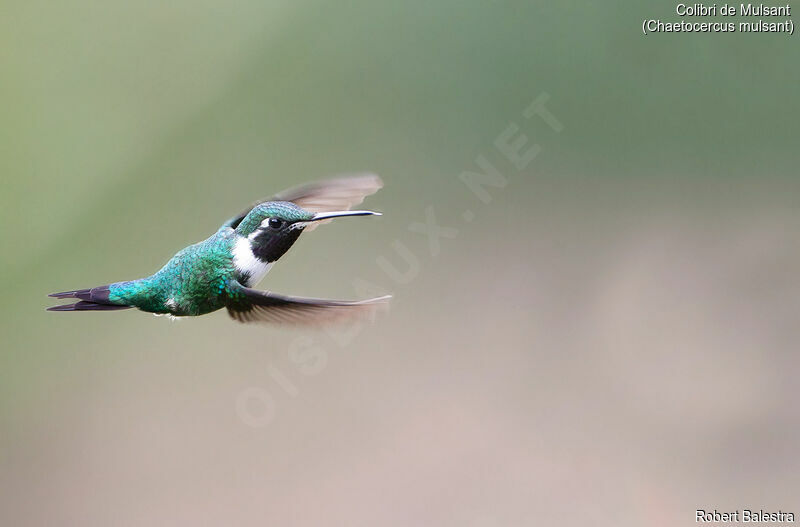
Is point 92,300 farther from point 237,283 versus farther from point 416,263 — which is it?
point 416,263

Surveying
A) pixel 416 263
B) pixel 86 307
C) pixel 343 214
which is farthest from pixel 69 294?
pixel 416 263

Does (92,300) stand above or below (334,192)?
below

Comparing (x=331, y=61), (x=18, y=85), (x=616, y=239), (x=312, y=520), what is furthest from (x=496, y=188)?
(x=18, y=85)

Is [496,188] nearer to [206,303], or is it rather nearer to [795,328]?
[795,328]

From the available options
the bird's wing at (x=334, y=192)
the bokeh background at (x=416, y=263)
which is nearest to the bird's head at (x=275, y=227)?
the bird's wing at (x=334, y=192)

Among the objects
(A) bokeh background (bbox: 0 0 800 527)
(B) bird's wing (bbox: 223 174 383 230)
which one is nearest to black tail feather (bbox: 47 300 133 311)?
(B) bird's wing (bbox: 223 174 383 230)

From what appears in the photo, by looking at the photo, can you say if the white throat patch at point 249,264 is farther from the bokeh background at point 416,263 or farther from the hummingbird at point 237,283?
the bokeh background at point 416,263

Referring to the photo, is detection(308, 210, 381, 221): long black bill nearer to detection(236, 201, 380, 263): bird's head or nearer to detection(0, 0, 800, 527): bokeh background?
detection(236, 201, 380, 263): bird's head
